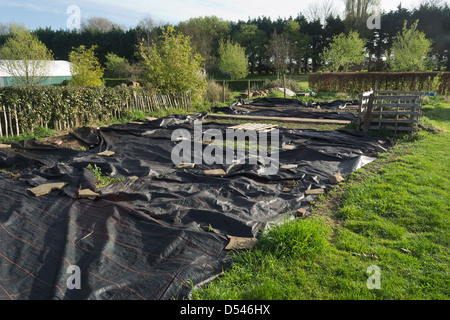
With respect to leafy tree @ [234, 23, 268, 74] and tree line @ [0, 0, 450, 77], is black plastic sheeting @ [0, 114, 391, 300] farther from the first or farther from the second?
leafy tree @ [234, 23, 268, 74]

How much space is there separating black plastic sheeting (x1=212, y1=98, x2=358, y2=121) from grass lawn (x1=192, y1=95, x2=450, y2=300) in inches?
326

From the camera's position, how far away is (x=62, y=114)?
9.38 meters

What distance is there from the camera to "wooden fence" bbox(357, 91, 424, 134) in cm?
850

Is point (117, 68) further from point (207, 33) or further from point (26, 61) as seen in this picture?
point (26, 61)

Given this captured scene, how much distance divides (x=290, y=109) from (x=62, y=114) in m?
9.87

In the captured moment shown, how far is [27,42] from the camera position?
75.6 feet

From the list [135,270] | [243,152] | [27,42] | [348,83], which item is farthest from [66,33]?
[135,270]

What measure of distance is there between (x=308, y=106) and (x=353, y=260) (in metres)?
14.1
